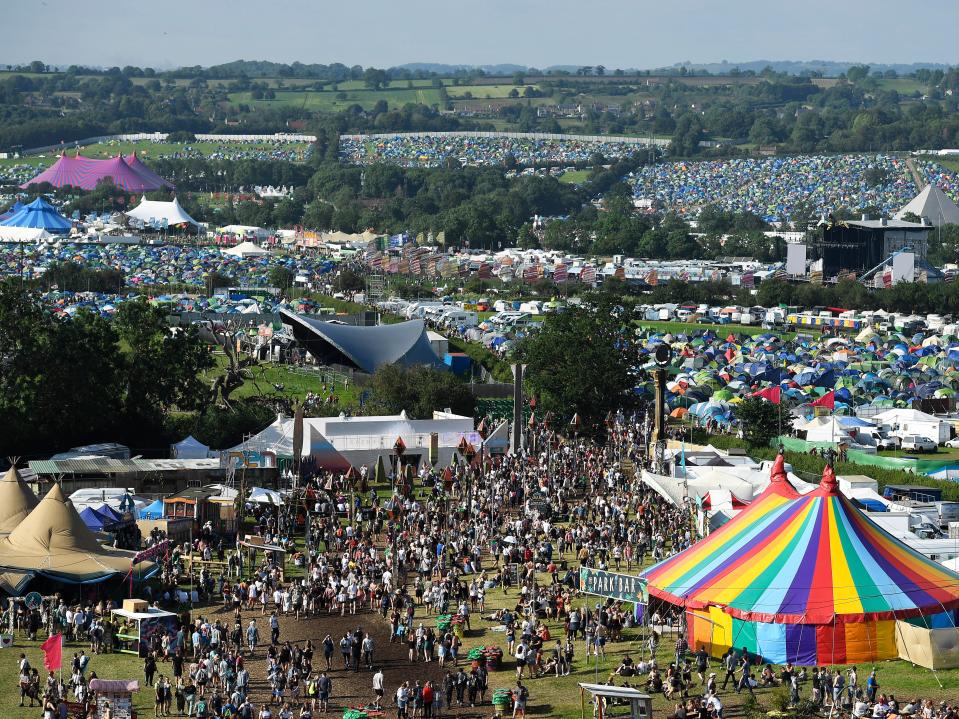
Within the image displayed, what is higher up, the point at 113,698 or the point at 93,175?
the point at 93,175

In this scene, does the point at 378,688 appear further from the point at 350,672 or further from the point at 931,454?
the point at 931,454

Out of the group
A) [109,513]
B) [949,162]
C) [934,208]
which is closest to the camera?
[109,513]

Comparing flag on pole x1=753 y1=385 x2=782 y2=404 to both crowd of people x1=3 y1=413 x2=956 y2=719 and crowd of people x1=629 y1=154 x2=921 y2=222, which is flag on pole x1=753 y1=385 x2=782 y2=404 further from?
crowd of people x1=629 y1=154 x2=921 y2=222

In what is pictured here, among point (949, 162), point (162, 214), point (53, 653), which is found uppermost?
point (949, 162)

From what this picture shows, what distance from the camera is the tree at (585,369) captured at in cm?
3788

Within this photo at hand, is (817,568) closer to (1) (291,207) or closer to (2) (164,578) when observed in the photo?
(2) (164,578)

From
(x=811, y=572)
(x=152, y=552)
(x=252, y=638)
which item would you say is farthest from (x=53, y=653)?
(x=811, y=572)

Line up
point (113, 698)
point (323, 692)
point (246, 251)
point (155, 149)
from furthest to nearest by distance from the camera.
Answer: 1. point (155, 149)
2. point (246, 251)
3. point (323, 692)
4. point (113, 698)

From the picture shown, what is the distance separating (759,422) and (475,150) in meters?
136

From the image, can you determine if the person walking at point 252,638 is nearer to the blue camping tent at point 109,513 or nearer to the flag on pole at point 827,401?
the blue camping tent at point 109,513

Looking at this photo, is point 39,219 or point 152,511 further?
point 39,219

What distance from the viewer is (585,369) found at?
38.1 m

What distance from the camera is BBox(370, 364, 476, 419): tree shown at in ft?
126

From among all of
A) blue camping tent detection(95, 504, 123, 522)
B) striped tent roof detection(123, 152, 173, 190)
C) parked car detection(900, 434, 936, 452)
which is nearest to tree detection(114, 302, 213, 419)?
blue camping tent detection(95, 504, 123, 522)
